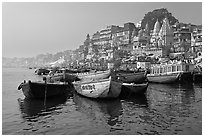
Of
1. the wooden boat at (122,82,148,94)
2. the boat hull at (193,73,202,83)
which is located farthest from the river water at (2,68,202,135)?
the boat hull at (193,73,202,83)

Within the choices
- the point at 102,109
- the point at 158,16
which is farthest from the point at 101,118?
the point at 158,16

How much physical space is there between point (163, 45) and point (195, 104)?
85.7 m

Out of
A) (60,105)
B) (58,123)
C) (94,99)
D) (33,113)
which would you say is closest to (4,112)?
(33,113)

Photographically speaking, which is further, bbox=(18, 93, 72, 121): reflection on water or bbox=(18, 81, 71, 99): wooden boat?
bbox=(18, 81, 71, 99): wooden boat

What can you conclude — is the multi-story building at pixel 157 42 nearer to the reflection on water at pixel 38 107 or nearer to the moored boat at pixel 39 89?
the moored boat at pixel 39 89

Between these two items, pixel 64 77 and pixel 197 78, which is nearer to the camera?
pixel 64 77

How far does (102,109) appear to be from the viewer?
672 inches

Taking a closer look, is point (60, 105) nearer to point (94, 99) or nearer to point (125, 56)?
point (94, 99)

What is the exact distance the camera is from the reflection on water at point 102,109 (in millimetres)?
14570

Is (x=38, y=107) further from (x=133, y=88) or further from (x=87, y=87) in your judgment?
(x=133, y=88)

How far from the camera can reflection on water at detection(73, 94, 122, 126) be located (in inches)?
574

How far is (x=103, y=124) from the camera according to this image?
520 inches

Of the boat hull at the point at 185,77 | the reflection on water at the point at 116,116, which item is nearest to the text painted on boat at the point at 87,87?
the reflection on water at the point at 116,116

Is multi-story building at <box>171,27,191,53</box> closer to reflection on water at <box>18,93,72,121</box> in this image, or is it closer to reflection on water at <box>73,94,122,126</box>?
reflection on water at <box>73,94,122,126</box>
